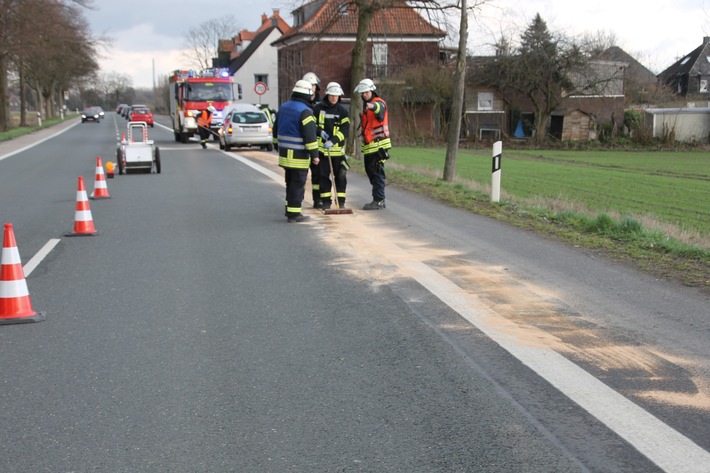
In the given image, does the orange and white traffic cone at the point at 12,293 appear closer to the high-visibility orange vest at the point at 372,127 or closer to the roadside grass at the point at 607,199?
the roadside grass at the point at 607,199

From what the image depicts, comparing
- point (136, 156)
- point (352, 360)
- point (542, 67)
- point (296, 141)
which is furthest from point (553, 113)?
point (352, 360)

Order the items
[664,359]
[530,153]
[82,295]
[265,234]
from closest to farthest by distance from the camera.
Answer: [664,359] < [82,295] < [265,234] < [530,153]

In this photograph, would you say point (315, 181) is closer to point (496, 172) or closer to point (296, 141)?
point (296, 141)

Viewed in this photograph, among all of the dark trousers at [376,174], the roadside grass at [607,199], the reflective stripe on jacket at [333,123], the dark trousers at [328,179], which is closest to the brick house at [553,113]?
the roadside grass at [607,199]

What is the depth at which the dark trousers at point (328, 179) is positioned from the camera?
1312 centimetres

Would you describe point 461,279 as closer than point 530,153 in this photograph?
Yes

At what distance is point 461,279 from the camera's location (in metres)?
7.89

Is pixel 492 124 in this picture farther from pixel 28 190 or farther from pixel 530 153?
pixel 28 190

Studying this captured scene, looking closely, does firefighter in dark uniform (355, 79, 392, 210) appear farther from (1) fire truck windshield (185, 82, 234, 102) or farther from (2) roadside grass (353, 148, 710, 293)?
(1) fire truck windshield (185, 82, 234, 102)

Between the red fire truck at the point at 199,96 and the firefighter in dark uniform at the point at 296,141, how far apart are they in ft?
Answer: 82.6

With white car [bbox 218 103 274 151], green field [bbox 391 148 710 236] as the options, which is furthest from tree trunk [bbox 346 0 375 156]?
white car [bbox 218 103 274 151]

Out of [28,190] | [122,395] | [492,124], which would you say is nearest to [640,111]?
[492,124]

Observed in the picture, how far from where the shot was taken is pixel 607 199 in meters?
22.9

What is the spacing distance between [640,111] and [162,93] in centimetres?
9253
